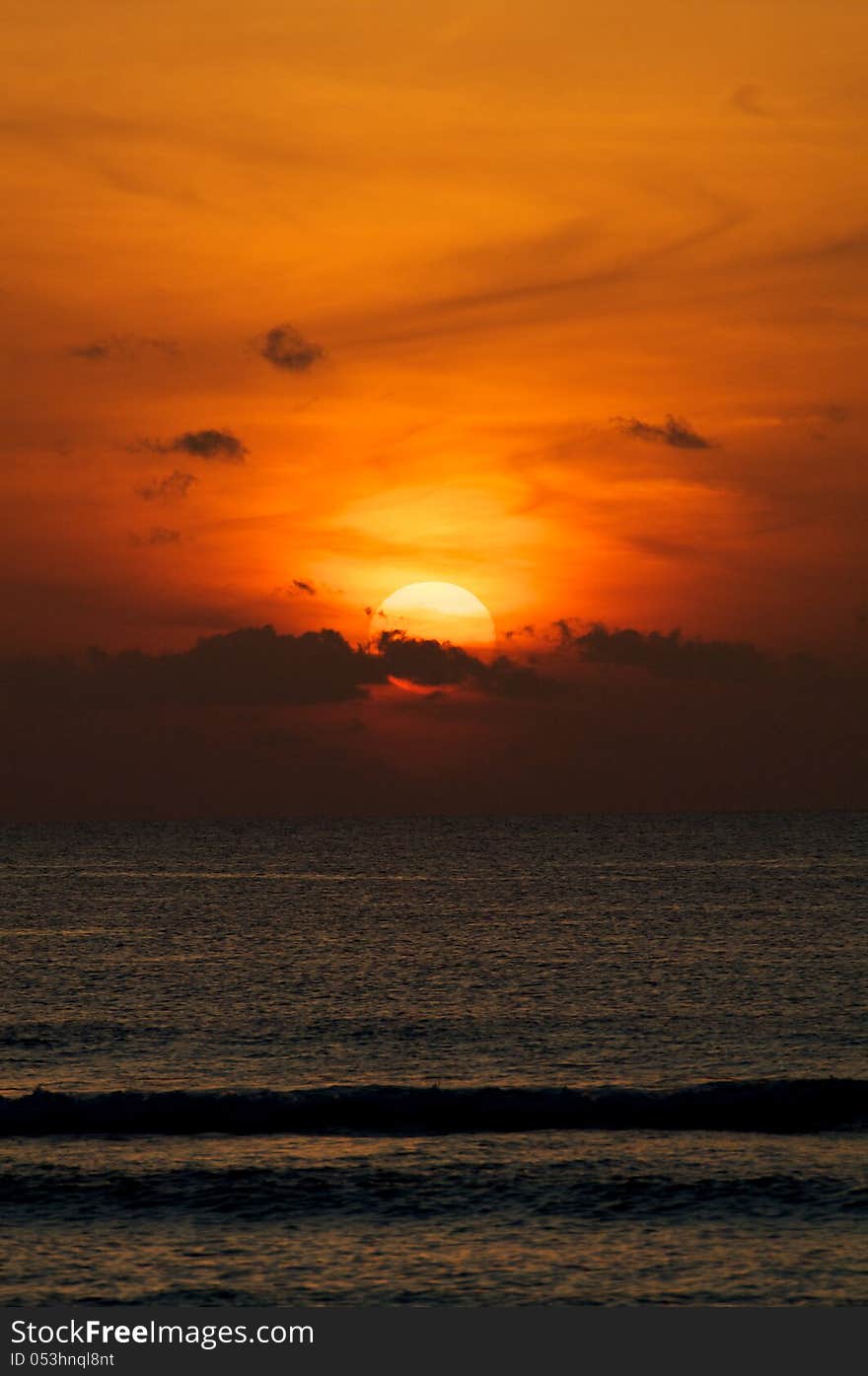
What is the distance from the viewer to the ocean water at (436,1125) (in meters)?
24.9

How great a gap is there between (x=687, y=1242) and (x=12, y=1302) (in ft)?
43.1

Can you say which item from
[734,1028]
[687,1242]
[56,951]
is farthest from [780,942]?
[687,1242]

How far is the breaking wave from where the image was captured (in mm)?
35781

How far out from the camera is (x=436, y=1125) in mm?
36156

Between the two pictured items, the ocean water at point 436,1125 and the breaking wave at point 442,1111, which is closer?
the ocean water at point 436,1125

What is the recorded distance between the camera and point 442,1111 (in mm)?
37594

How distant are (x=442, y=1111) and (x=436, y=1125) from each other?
145cm

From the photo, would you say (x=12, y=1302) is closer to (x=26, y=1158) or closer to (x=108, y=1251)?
(x=108, y=1251)

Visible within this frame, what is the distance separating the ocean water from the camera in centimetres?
2486

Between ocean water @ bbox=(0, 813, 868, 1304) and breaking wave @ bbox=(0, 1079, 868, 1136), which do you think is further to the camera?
breaking wave @ bbox=(0, 1079, 868, 1136)

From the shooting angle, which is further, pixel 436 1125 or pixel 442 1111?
pixel 442 1111

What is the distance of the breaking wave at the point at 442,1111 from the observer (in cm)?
3578

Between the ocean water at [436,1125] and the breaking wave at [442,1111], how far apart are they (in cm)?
12

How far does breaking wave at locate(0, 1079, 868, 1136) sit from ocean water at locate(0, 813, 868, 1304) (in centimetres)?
12
